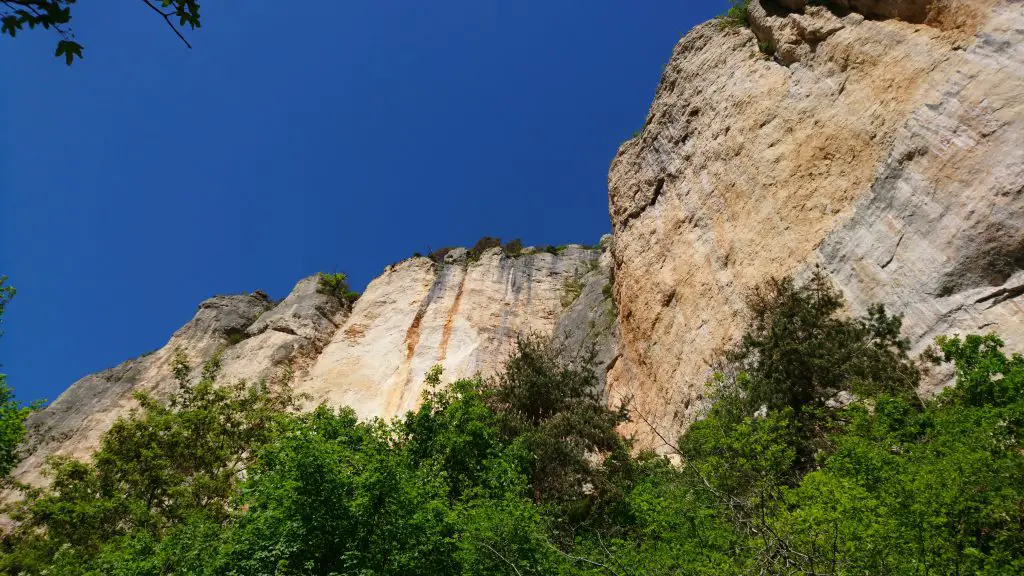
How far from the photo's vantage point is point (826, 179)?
16578mm

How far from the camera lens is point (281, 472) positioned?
1207 cm

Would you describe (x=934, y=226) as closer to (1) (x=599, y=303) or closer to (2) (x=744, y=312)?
(2) (x=744, y=312)

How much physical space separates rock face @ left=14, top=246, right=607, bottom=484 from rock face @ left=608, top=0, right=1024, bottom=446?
25.9ft

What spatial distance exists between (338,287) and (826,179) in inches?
1118

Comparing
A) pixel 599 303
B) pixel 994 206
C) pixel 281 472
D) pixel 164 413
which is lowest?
pixel 281 472

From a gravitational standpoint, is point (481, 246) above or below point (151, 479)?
above

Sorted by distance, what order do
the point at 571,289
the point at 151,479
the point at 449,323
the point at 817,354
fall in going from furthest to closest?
the point at 571,289 → the point at 449,323 → the point at 151,479 → the point at 817,354

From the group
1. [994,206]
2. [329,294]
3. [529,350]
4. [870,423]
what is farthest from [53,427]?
[994,206]

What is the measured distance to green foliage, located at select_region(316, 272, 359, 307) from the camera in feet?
123

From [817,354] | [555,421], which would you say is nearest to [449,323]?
[555,421]

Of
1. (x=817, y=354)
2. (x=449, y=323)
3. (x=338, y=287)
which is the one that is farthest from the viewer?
(x=338, y=287)

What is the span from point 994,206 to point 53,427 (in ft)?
122

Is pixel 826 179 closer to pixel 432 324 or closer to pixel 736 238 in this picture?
pixel 736 238

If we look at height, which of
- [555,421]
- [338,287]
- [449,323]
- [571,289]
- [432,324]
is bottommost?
[555,421]
